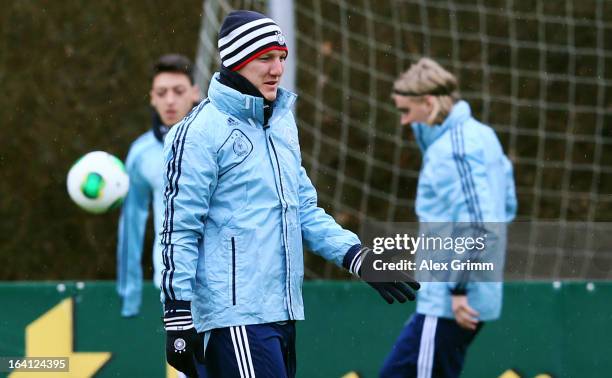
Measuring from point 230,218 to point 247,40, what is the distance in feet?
1.91

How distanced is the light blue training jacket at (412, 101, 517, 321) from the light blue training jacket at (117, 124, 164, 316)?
1.29 meters

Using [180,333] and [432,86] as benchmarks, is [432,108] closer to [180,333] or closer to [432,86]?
[432,86]

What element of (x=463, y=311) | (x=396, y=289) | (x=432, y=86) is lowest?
(x=463, y=311)

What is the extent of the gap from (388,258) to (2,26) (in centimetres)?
698

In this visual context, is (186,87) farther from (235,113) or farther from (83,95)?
(83,95)

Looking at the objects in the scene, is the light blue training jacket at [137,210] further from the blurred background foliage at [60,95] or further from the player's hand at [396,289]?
the blurred background foliage at [60,95]

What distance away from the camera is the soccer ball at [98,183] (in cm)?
677

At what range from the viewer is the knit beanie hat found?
458 cm

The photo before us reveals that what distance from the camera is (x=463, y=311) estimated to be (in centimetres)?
619

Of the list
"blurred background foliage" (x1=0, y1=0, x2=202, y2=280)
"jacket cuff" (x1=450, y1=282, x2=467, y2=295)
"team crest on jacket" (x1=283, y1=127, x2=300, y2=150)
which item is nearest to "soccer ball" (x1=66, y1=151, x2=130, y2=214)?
"jacket cuff" (x1=450, y1=282, x2=467, y2=295)

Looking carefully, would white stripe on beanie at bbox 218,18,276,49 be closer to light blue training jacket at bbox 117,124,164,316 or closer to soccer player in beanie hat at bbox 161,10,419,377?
soccer player in beanie hat at bbox 161,10,419,377

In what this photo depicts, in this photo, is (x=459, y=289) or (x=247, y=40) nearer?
(x=247, y=40)

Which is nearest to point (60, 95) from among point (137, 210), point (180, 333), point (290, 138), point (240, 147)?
point (137, 210)

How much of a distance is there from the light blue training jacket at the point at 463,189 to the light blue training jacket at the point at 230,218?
68.8 inches
